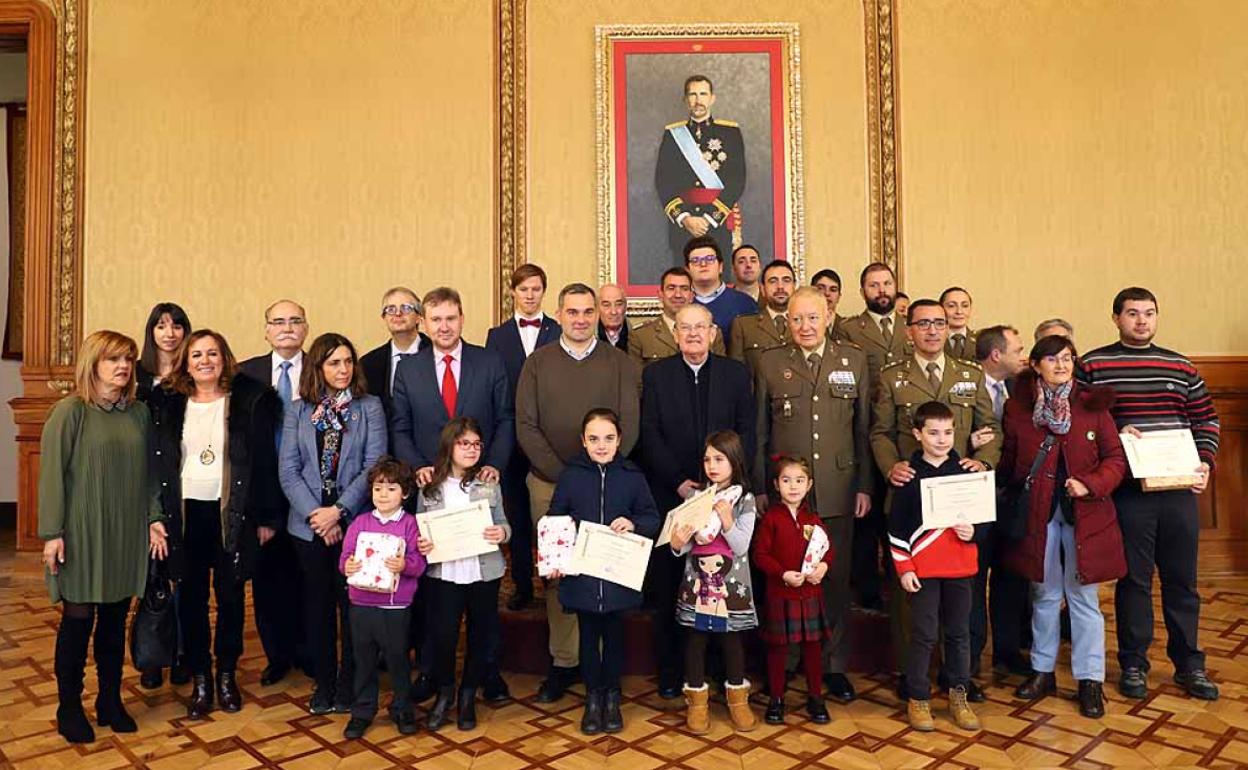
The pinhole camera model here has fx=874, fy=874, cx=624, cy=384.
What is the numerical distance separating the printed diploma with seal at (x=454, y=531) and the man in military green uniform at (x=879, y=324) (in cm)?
223

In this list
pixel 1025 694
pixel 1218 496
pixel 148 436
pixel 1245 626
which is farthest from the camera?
pixel 1218 496

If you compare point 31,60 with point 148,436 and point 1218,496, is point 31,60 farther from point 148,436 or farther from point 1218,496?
point 1218,496

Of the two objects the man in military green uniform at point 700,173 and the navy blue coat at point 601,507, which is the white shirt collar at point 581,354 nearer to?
the navy blue coat at point 601,507

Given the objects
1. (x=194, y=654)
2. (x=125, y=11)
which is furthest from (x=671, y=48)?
(x=194, y=654)

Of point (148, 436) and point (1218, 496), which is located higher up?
point (148, 436)

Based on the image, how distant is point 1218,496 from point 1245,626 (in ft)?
4.98

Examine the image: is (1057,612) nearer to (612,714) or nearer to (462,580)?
(612,714)

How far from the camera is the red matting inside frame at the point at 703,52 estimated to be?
5.73m

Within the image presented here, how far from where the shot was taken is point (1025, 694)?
10.9ft

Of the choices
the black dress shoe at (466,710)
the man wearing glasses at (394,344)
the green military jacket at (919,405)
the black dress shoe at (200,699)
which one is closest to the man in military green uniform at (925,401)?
the green military jacket at (919,405)

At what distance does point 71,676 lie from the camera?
9.94 ft

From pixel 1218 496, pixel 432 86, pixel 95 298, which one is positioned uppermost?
pixel 432 86

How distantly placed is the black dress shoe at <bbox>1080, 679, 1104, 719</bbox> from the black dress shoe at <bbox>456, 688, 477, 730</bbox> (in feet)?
7.27

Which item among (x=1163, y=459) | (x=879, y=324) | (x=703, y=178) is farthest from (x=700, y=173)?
(x=1163, y=459)
